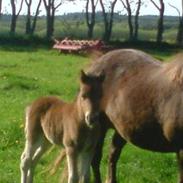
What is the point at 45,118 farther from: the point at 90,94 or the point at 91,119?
the point at 91,119

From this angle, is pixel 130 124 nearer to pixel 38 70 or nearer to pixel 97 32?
pixel 38 70

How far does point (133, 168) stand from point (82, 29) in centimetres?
5555

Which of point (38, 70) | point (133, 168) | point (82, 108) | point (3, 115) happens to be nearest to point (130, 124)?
point (82, 108)

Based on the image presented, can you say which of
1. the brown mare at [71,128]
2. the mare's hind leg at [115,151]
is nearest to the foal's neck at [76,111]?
the brown mare at [71,128]

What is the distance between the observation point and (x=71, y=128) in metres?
6.30

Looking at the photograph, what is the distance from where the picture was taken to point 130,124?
6.51 metres

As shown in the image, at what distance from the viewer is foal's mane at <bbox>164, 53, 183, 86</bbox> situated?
20.2 feet

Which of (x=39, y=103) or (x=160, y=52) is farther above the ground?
(x=39, y=103)

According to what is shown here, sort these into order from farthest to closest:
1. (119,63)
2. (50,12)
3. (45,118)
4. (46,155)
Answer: (50,12) < (46,155) < (119,63) < (45,118)

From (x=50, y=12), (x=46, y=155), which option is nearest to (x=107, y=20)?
(x=50, y=12)

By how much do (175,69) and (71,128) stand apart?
1.12 metres

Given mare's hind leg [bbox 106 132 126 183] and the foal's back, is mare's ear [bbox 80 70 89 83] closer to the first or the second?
the foal's back

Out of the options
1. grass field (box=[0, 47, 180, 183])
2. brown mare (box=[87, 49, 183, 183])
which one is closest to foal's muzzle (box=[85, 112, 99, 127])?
brown mare (box=[87, 49, 183, 183])

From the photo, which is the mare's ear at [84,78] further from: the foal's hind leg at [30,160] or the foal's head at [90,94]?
the foal's hind leg at [30,160]
